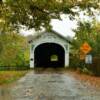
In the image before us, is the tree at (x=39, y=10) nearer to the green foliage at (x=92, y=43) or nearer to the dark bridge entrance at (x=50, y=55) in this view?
the green foliage at (x=92, y=43)

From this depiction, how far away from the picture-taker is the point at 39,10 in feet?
74.6

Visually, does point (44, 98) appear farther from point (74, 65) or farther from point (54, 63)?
point (54, 63)

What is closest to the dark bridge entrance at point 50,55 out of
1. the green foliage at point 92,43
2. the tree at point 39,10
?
the green foliage at point 92,43

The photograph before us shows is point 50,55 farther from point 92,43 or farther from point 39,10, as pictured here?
point 39,10

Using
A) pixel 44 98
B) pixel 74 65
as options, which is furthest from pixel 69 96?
pixel 74 65

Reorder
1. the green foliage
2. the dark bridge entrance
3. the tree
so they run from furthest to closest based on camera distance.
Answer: the dark bridge entrance, the green foliage, the tree

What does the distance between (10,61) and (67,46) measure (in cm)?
1768

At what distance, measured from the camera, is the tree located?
2210 cm

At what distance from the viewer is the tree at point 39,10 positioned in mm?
22098

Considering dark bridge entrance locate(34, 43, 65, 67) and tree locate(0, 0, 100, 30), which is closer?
tree locate(0, 0, 100, 30)

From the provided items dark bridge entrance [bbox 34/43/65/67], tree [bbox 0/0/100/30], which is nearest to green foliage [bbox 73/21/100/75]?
tree [bbox 0/0/100/30]

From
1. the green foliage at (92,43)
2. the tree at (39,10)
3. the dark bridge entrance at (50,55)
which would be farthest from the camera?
the dark bridge entrance at (50,55)

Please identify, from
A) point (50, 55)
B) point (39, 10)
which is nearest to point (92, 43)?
point (39, 10)

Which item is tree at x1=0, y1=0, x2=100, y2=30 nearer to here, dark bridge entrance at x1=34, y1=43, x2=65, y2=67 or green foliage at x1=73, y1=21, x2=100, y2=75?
green foliage at x1=73, y1=21, x2=100, y2=75
